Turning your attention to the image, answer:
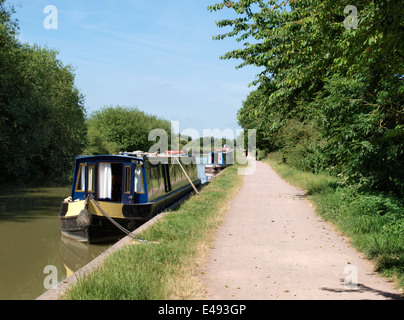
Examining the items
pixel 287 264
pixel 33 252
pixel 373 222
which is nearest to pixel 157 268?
pixel 287 264

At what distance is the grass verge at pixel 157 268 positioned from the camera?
4.51 m

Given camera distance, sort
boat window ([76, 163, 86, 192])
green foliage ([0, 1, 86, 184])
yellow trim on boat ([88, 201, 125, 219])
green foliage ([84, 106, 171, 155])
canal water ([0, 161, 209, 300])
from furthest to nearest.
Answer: green foliage ([84, 106, 171, 155])
green foliage ([0, 1, 86, 184])
boat window ([76, 163, 86, 192])
yellow trim on boat ([88, 201, 125, 219])
canal water ([0, 161, 209, 300])

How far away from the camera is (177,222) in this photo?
909 cm

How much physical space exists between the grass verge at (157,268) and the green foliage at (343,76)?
131 inches

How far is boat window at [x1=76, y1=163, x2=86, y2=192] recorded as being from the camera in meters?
11.5

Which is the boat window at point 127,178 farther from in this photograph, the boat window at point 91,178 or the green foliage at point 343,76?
the green foliage at point 343,76

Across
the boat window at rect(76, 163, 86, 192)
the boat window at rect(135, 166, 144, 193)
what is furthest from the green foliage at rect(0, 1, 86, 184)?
the boat window at rect(135, 166, 144, 193)

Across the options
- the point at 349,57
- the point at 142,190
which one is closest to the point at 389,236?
the point at 349,57

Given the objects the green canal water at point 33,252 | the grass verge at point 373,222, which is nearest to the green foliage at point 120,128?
the green canal water at point 33,252

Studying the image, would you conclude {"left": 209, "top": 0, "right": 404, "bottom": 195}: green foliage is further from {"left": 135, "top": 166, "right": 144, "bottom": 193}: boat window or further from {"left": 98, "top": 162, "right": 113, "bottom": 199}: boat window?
{"left": 98, "top": 162, "right": 113, "bottom": 199}: boat window

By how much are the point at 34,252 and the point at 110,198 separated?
2.44m

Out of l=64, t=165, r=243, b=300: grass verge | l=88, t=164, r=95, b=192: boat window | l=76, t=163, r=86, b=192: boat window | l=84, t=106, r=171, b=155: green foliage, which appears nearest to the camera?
l=64, t=165, r=243, b=300: grass verge

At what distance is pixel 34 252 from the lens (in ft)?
32.7
